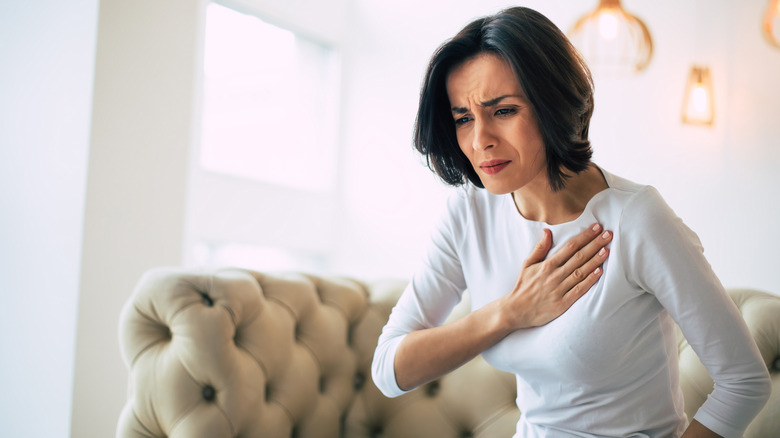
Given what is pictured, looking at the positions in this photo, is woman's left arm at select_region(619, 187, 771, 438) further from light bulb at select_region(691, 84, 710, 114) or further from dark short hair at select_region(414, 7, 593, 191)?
light bulb at select_region(691, 84, 710, 114)

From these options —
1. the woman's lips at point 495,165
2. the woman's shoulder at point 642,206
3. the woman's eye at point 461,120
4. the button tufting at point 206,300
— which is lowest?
the button tufting at point 206,300

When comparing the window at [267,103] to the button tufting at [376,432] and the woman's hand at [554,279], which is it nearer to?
the button tufting at [376,432]

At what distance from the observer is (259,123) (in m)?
4.14

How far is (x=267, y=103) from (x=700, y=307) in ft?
11.7

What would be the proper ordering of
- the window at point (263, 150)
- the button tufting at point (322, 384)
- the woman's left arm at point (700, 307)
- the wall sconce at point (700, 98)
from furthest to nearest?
the window at point (263, 150) < the wall sconce at point (700, 98) < the button tufting at point (322, 384) < the woman's left arm at point (700, 307)

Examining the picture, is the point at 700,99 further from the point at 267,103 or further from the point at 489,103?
the point at 267,103

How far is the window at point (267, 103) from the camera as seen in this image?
3840 millimetres

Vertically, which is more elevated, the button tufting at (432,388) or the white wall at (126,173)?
the white wall at (126,173)

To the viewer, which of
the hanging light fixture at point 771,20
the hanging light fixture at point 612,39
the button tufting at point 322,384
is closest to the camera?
the button tufting at point 322,384

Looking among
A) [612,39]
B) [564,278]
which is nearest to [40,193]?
[564,278]

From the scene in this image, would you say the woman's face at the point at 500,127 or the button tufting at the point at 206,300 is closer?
the woman's face at the point at 500,127

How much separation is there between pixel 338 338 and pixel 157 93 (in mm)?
1449

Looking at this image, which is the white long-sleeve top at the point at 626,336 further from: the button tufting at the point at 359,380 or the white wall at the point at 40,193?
the white wall at the point at 40,193

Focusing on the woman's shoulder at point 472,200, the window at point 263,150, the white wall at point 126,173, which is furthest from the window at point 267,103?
the woman's shoulder at point 472,200
